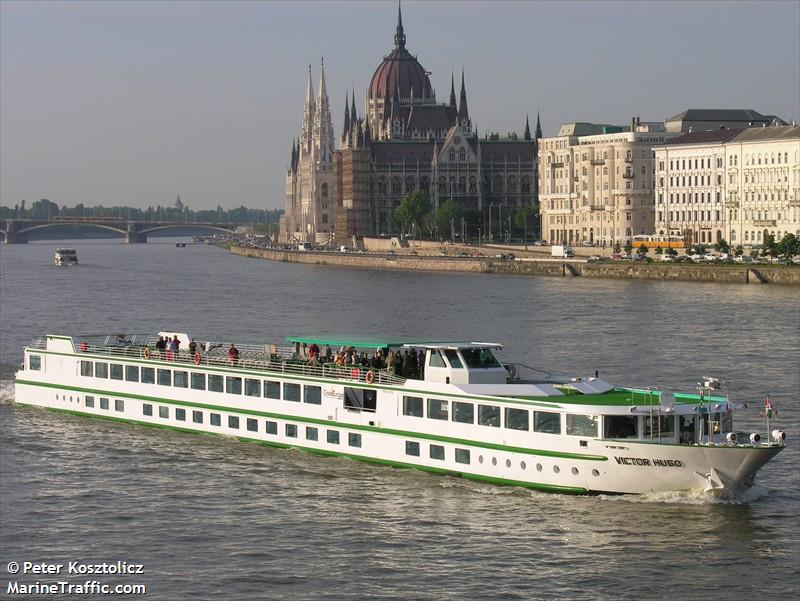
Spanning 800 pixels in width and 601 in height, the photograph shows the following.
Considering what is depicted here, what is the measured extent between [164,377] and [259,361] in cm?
327

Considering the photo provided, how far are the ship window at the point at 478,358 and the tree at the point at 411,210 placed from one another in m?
150

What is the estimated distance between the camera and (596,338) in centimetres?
5653

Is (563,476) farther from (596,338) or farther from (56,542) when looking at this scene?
(596,338)

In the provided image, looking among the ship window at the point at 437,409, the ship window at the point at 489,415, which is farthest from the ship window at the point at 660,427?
the ship window at the point at 437,409

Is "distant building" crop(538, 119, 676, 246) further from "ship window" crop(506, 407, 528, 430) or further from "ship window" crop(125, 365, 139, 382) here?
"ship window" crop(506, 407, 528, 430)

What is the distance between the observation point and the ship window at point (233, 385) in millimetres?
33562

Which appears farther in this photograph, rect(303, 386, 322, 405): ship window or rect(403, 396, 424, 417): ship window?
rect(303, 386, 322, 405): ship window

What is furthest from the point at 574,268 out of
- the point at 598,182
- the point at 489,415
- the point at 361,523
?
the point at 361,523

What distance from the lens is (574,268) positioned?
114312mm

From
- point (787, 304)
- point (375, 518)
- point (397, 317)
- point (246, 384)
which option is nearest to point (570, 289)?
point (787, 304)

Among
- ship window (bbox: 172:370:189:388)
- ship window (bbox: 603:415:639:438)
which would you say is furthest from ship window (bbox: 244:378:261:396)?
ship window (bbox: 603:415:639:438)

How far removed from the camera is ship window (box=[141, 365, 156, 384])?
35719mm

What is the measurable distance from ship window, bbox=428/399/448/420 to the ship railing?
976 mm

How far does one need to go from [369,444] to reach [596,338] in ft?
88.9
